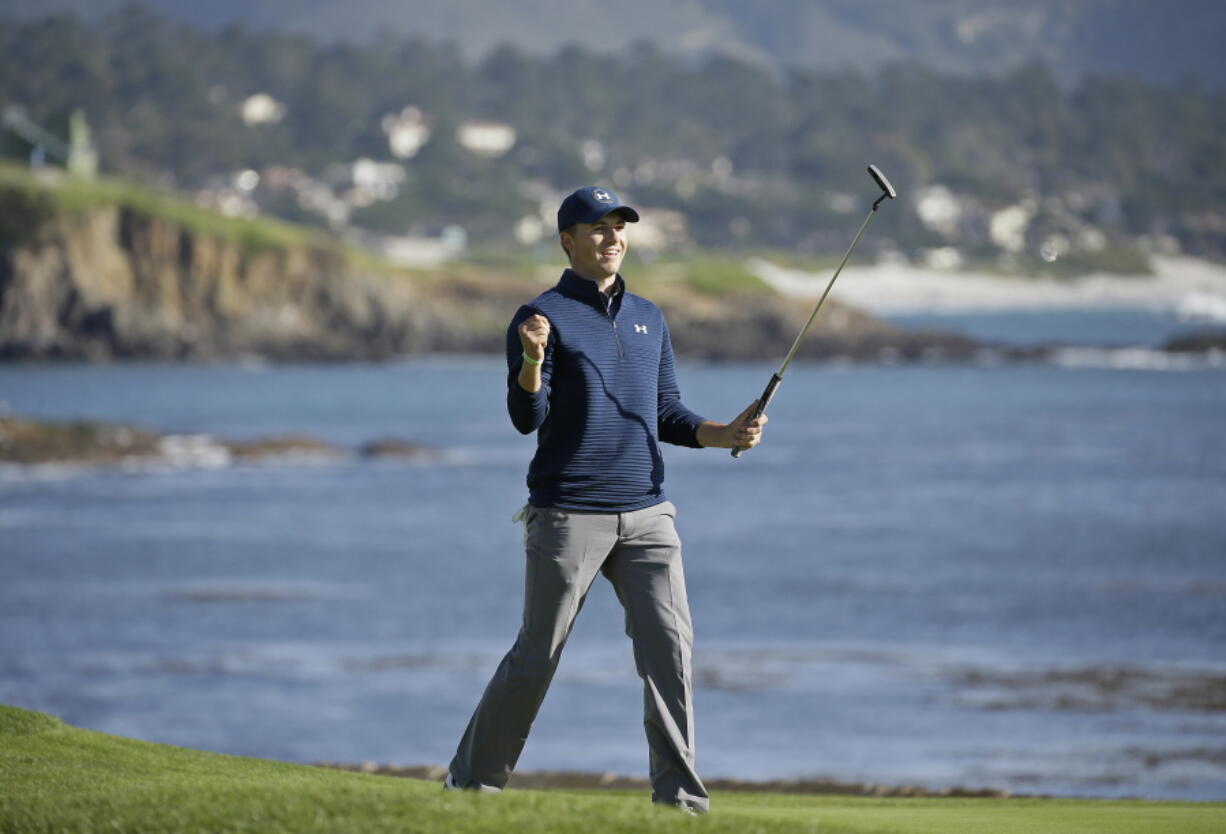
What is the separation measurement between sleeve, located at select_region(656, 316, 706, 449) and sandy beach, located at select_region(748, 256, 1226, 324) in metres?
143

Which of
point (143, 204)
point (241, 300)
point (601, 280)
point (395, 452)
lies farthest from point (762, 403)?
point (143, 204)

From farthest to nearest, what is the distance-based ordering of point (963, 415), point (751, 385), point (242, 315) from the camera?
point (242, 315) → point (751, 385) → point (963, 415)

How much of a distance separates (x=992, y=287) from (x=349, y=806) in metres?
160

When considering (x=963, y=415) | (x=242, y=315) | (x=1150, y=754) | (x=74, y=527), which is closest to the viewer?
(x=1150, y=754)

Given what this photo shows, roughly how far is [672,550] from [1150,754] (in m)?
13.2

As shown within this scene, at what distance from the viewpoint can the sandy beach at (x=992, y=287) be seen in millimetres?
159625

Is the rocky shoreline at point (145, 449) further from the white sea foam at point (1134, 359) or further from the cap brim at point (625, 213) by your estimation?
the white sea foam at point (1134, 359)

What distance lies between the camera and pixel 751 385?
11625 centimetres

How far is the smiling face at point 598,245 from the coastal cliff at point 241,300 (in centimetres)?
11421

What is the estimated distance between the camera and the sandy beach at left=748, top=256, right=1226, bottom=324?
160m

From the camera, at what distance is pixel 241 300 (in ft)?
416

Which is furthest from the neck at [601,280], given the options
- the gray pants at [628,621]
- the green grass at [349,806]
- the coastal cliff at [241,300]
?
the coastal cliff at [241,300]

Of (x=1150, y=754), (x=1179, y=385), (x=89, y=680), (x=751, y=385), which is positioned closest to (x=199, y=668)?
(x=89, y=680)

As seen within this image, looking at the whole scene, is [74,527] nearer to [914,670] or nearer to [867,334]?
[914,670]
